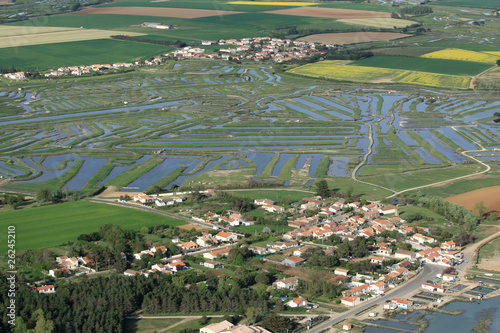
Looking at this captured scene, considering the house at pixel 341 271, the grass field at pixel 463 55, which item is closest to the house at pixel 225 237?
the house at pixel 341 271

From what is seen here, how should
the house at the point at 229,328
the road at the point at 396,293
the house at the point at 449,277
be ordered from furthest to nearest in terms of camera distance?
the house at the point at 449,277
the road at the point at 396,293
the house at the point at 229,328

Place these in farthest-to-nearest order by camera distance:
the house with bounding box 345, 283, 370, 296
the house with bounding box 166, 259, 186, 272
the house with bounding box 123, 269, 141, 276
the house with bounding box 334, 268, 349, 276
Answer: the house with bounding box 166, 259, 186, 272
the house with bounding box 334, 268, 349, 276
the house with bounding box 123, 269, 141, 276
the house with bounding box 345, 283, 370, 296

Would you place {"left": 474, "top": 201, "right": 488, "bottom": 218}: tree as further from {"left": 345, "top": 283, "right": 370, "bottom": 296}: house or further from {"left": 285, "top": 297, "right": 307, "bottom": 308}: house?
{"left": 285, "top": 297, "right": 307, "bottom": 308}: house

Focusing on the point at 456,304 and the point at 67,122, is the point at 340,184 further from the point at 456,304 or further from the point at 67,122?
the point at 67,122

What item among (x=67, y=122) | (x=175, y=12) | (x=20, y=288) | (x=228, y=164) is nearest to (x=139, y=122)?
(x=67, y=122)

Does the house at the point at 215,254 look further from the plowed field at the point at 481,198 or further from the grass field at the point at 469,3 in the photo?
the grass field at the point at 469,3

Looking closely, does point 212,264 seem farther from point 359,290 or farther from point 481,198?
point 481,198

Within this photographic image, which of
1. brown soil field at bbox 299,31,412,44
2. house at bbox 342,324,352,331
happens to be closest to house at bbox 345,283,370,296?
house at bbox 342,324,352,331
